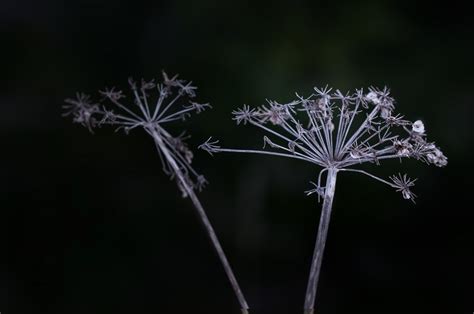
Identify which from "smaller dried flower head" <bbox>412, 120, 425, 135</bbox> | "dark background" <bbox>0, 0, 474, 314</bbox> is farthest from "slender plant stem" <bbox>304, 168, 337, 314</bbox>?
"dark background" <bbox>0, 0, 474, 314</bbox>

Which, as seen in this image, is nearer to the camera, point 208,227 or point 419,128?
point 208,227

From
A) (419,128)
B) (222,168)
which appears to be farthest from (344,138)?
(222,168)

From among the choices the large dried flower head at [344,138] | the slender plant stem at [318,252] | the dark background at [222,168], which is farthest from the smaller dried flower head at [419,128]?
the dark background at [222,168]

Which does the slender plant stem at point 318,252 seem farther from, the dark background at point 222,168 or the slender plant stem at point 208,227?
the dark background at point 222,168

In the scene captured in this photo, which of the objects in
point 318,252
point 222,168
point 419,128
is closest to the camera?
point 318,252

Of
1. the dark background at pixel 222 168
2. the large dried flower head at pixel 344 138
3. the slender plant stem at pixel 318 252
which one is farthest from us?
the dark background at pixel 222 168

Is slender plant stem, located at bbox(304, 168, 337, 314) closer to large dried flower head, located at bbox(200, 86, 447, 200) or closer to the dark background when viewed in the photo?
large dried flower head, located at bbox(200, 86, 447, 200)

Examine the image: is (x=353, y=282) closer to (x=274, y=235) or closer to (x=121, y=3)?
(x=274, y=235)

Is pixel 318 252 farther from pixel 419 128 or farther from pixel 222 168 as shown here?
pixel 222 168
